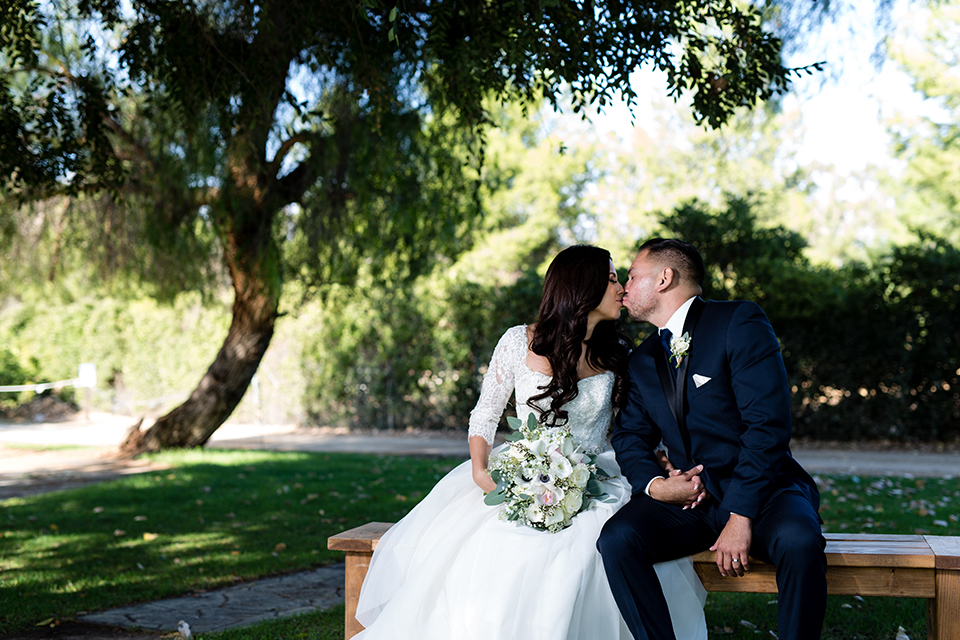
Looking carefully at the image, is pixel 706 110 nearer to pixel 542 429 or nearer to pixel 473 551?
pixel 542 429

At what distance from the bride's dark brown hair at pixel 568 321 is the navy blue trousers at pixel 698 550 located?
0.59 m

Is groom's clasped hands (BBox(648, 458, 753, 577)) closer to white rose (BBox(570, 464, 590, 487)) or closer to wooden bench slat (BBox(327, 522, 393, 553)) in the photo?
white rose (BBox(570, 464, 590, 487))

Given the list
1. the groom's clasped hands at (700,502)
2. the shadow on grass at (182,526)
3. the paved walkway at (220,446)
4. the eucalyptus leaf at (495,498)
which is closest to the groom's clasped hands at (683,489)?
the groom's clasped hands at (700,502)

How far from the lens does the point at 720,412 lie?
305 centimetres

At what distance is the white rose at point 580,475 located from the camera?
3.02m

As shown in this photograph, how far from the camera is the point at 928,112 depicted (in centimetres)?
2012

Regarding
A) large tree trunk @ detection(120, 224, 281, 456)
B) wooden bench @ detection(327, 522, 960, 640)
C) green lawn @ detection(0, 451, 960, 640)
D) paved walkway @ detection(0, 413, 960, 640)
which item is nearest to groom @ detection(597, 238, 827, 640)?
wooden bench @ detection(327, 522, 960, 640)

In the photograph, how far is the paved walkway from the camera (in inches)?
165

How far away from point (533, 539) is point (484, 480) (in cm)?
52

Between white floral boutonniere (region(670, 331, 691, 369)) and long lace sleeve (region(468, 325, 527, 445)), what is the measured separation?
0.71m

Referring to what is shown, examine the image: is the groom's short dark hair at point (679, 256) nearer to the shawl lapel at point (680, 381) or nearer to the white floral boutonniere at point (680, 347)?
the shawl lapel at point (680, 381)

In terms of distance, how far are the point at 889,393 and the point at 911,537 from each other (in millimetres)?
8958

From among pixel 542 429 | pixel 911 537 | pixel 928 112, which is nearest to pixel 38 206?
pixel 542 429

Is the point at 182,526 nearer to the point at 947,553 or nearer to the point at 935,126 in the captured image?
the point at 947,553
